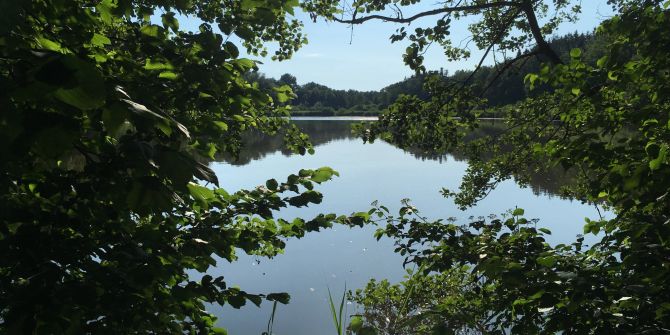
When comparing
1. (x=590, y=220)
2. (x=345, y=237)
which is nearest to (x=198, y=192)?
(x=590, y=220)

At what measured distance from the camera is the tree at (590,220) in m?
2.06

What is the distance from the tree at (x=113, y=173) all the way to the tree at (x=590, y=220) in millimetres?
1136

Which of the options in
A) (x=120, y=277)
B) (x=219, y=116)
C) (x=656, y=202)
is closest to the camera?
(x=120, y=277)

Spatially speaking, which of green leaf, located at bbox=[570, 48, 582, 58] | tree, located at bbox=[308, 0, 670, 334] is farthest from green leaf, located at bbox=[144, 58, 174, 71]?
green leaf, located at bbox=[570, 48, 582, 58]

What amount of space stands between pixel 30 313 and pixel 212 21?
2604 mm

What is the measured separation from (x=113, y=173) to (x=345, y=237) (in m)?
12.0

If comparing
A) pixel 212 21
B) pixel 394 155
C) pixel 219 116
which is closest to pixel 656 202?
pixel 219 116

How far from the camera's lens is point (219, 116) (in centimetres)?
255

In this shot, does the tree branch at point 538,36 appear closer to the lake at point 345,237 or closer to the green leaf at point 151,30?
the lake at point 345,237

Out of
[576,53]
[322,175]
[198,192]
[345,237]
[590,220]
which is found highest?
[576,53]

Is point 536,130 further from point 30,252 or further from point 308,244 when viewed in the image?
point 308,244

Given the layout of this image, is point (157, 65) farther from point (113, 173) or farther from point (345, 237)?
point (345, 237)

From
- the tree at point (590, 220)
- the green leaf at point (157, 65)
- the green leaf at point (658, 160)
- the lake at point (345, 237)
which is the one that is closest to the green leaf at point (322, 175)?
the tree at point (590, 220)

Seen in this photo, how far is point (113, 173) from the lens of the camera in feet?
5.79
